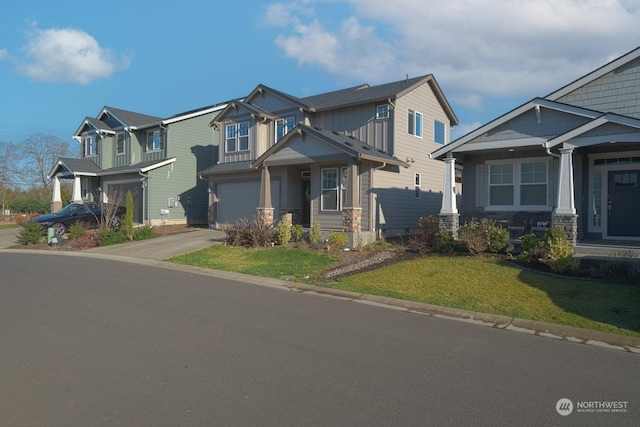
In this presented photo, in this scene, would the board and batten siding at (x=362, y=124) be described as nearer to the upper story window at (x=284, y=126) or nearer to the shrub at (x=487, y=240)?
the upper story window at (x=284, y=126)

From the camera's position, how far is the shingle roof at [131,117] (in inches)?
1172

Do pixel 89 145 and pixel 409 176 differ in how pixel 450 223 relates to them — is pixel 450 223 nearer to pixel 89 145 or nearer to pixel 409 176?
pixel 409 176

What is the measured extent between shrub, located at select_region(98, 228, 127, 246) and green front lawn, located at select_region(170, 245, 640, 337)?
8.61 metres

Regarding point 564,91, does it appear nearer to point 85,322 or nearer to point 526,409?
point 526,409

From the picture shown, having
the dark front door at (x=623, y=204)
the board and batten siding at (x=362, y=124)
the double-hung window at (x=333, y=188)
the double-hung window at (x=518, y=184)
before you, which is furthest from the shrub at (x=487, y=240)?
the board and batten siding at (x=362, y=124)

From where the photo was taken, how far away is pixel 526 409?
466 cm

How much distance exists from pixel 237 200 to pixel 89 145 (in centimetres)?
1447

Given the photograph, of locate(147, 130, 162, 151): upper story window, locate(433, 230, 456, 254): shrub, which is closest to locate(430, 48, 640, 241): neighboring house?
locate(433, 230, 456, 254): shrub

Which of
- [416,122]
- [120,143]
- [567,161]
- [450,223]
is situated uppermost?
[120,143]

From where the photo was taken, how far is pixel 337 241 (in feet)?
55.7

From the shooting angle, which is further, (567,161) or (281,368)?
(567,161)

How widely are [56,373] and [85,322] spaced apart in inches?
97.9

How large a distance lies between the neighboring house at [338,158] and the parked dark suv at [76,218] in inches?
213

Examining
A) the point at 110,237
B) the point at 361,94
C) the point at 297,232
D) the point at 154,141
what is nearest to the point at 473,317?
the point at 297,232
